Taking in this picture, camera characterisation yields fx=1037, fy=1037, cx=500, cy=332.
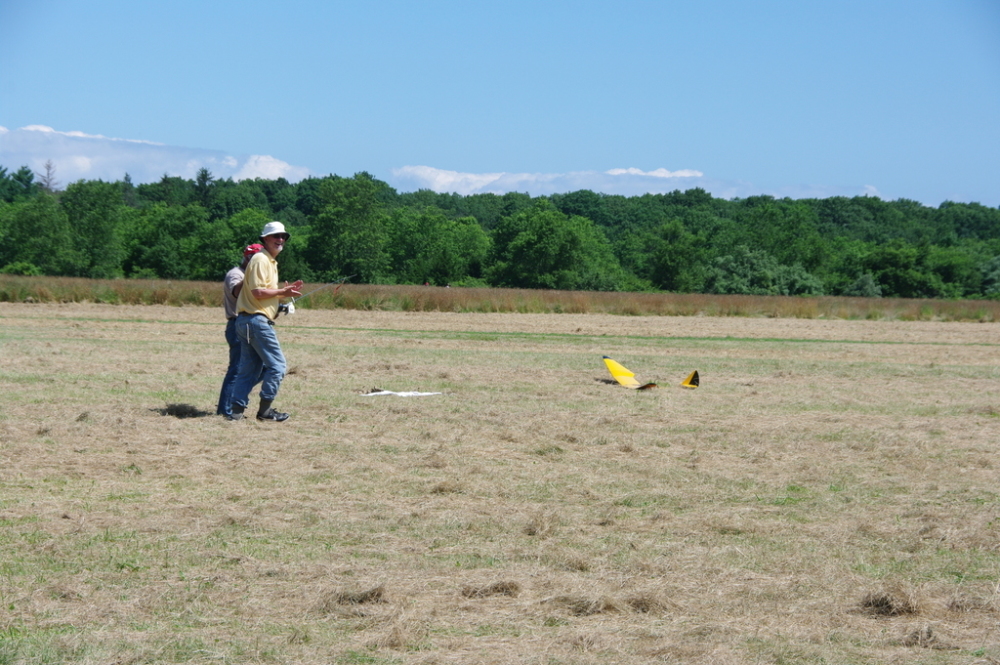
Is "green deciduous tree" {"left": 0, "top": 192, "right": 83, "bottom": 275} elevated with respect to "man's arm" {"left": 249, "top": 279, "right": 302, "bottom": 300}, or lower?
elevated

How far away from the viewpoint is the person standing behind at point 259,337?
9758 millimetres

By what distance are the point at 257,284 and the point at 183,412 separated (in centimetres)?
148

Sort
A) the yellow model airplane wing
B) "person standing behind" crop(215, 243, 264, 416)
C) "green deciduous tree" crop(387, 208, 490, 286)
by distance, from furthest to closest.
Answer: "green deciduous tree" crop(387, 208, 490, 286), the yellow model airplane wing, "person standing behind" crop(215, 243, 264, 416)

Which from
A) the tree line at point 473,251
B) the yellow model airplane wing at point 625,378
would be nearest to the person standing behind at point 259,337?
the yellow model airplane wing at point 625,378

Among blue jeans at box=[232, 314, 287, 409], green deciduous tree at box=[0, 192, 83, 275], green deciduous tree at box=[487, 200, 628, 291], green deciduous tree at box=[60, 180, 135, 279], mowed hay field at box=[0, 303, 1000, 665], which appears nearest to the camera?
mowed hay field at box=[0, 303, 1000, 665]

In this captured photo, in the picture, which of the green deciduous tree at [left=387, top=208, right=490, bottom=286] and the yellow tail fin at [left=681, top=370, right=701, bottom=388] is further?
the green deciduous tree at [left=387, top=208, right=490, bottom=286]

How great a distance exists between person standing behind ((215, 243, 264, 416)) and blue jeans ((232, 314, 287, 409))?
0.31 ft

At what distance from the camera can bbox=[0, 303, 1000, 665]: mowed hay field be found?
14.1 feet

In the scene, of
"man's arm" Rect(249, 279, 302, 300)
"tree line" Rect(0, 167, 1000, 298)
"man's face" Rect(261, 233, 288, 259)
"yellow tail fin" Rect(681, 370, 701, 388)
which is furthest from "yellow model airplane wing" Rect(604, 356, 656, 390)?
"tree line" Rect(0, 167, 1000, 298)

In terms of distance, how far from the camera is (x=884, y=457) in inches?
342

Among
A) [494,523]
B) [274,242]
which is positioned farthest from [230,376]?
[494,523]

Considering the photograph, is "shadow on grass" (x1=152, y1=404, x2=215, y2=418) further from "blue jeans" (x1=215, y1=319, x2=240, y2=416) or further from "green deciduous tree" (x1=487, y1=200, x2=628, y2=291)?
"green deciduous tree" (x1=487, y1=200, x2=628, y2=291)

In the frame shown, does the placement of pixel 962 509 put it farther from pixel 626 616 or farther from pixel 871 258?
pixel 871 258

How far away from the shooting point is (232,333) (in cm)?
1009
